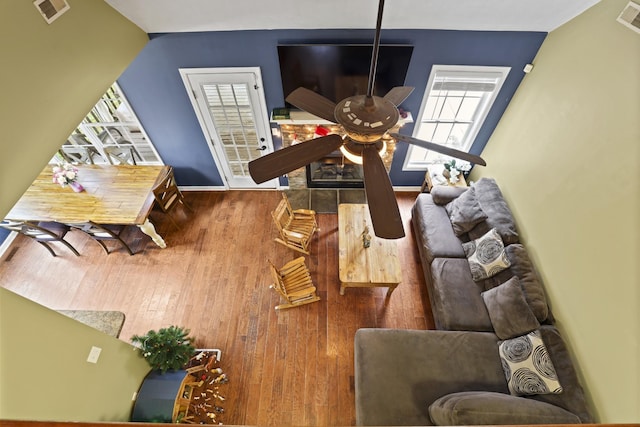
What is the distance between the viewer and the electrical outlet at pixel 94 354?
207 cm

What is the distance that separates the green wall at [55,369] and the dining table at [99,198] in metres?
1.71

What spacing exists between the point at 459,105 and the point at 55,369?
4.73m

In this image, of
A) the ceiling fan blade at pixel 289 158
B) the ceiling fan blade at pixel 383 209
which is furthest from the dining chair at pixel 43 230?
the ceiling fan blade at pixel 383 209

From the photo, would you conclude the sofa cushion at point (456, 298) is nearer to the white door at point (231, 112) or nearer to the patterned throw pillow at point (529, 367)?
the patterned throw pillow at point (529, 367)

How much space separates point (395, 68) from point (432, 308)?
8.88 ft

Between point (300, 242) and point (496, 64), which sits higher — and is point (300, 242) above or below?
below

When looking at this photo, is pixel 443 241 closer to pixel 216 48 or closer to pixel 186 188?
pixel 216 48

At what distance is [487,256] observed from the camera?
3061mm

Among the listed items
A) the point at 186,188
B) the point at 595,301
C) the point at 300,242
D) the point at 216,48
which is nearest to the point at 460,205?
the point at 595,301

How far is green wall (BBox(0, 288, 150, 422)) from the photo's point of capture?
5.00 ft

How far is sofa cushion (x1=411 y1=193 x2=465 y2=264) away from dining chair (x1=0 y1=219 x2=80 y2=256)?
4.48m

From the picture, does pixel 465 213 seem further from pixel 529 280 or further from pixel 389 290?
pixel 389 290

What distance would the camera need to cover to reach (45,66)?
1.99 m

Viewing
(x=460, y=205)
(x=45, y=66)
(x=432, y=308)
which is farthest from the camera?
(x=460, y=205)
